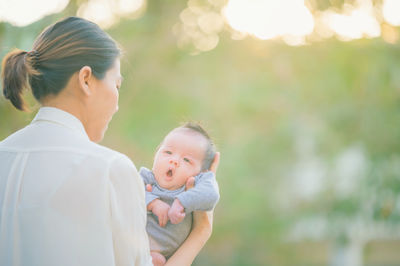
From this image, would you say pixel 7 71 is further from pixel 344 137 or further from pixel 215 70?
pixel 344 137

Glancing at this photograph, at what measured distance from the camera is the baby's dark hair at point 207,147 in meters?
2.06

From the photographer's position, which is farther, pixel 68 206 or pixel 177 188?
pixel 177 188

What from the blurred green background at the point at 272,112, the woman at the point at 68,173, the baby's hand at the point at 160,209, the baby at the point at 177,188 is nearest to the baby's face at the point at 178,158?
the baby at the point at 177,188

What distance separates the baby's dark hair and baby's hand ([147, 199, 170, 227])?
269mm

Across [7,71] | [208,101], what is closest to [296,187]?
[208,101]

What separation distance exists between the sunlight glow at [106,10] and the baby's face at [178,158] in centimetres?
495

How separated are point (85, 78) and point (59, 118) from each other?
14cm

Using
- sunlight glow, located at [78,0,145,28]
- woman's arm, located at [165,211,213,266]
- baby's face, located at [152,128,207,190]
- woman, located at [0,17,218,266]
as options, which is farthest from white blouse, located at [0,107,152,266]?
sunlight glow, located at [78,0,145,28]

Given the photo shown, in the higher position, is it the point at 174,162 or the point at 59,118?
the point at 174,162

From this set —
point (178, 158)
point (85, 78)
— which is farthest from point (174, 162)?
point (85, 78)

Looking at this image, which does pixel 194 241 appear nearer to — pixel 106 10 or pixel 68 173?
pixel 68 173

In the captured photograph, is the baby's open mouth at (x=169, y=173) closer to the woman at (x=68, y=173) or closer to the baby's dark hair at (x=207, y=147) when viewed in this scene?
the baby's dark hair at (x=207, y=147)

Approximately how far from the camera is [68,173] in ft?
4.45

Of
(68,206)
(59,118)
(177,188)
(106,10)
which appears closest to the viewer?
(68,206)
